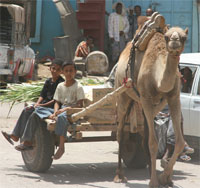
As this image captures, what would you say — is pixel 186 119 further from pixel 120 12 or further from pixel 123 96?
pixel 120 12

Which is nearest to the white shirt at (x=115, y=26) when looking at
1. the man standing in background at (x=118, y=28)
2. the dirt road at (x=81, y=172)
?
the man standing in background at (x=118, y=28)

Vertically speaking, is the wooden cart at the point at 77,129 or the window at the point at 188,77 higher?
the window at the point at 188,77

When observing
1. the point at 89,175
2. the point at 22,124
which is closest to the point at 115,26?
the point at 22,124

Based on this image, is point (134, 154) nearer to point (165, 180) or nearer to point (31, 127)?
point (165, 180)

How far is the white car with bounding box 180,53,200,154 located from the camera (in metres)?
8.60

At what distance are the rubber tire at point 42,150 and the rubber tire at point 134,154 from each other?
1291mm

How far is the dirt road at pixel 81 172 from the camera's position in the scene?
6.63 m

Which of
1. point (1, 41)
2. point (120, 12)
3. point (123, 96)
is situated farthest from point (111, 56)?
point (123, 96)

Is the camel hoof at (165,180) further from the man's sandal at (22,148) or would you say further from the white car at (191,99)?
the white car at (191,99)

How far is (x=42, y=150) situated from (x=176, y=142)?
1954mm

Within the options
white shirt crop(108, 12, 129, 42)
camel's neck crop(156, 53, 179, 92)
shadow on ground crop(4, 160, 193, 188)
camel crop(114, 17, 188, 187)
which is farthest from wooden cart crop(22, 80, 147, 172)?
white shirt crop(108, 12, 129, 42)

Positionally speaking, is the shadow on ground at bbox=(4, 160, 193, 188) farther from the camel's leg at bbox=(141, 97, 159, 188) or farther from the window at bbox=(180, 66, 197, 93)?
the window at bbox=(180, 66, 197, 93)

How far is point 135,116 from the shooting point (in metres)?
7.19

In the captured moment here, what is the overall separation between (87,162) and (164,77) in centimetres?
275
